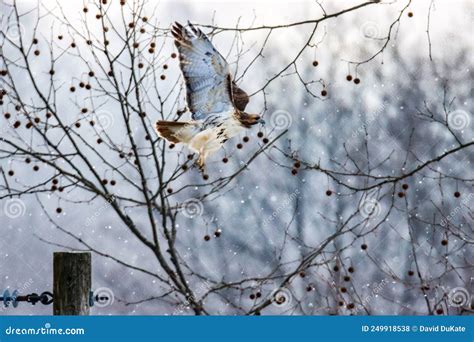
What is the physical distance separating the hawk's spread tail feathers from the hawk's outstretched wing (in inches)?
1.6

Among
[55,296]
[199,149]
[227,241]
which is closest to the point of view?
[55,296]

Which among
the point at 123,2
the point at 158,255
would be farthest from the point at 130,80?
the point at 158,255

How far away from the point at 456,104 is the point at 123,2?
360 cm

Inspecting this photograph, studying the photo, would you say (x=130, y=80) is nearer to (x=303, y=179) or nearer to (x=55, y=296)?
(x=55, y=296)

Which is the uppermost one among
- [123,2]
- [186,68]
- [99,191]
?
[123,2]

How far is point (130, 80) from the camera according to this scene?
3227mm

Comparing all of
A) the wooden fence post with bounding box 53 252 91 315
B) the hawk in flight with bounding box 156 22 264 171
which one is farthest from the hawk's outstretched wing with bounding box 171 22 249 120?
the wooden fence post with bounding box 53 252 91 315

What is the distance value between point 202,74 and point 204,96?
0.26 ft

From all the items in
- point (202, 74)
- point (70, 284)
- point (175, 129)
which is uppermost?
point (202, 74)

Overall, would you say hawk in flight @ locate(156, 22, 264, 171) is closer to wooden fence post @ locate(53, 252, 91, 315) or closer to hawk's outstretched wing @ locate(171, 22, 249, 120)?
hawk's outstretched wing @ locate(171, 22, 249, 120)

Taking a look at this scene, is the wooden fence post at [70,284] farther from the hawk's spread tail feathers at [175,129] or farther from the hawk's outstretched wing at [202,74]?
the hawk's outstretched wing at [202,74]

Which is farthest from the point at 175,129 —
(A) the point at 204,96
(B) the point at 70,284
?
(B) the point at 70,284

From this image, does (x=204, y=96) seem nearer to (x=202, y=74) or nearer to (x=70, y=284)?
(x=202, y=74)

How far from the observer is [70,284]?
2672mm
